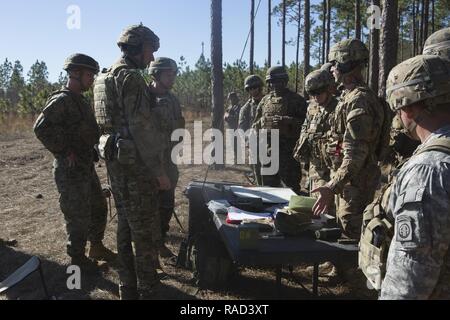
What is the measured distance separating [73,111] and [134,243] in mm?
1667

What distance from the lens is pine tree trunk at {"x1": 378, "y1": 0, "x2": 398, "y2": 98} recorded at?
9.01 m

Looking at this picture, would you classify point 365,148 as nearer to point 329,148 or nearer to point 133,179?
point 329,148

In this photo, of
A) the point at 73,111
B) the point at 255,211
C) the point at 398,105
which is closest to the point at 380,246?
the point at 398,105

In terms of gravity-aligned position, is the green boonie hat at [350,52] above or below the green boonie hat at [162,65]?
below

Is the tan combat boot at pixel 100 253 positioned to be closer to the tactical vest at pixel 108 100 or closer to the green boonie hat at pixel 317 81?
the tactical vest at pixel 108 100

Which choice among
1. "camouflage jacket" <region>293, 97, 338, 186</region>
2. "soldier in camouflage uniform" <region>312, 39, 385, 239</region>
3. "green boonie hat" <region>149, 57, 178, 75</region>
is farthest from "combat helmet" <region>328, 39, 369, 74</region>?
"green boonie hat" <region>149, 57, 178, 75</region>

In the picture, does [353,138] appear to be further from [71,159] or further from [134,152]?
[71,159]

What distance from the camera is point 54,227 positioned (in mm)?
6320

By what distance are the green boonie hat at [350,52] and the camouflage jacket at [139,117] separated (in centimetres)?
164

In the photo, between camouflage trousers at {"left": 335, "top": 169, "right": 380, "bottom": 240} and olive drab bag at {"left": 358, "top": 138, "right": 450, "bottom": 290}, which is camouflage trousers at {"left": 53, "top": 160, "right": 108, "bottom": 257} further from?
olive drab bag at {"left": 358, "top": 138, "right": 450, "bottom": 290}

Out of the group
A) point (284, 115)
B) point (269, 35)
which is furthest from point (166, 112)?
point (269, 35)

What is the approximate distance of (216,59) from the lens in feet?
35.8

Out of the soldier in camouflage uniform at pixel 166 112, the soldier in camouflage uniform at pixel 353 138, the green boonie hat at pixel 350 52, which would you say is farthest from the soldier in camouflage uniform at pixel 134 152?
the green boonie hat at pixel 350 52

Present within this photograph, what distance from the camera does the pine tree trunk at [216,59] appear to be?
35.0 ft
